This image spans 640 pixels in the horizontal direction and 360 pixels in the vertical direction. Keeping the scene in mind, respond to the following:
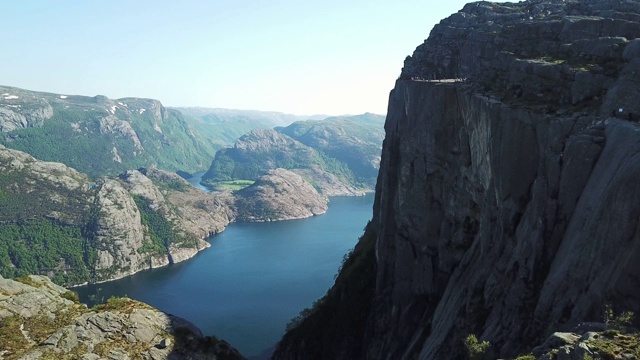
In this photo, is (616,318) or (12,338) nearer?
(616,318)

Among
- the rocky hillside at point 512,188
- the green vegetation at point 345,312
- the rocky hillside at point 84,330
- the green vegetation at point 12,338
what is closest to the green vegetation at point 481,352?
the rocky hillside at point 512,188

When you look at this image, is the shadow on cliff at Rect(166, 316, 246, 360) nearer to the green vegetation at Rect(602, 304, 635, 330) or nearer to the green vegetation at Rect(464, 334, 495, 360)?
the green vegetation at Rect(464, 334, 495, 360)

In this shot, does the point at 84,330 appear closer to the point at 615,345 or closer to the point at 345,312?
the point at 615,345

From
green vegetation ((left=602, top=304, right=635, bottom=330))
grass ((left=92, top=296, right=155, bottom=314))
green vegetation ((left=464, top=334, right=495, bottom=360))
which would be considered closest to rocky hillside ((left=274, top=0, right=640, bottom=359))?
green vegetation ((left=602, top=304, right=635, bottom=330))

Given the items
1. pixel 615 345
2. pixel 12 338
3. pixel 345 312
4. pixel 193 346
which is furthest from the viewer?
pixel 345 312

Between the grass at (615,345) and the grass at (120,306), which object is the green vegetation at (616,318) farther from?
the grass at (120,306)

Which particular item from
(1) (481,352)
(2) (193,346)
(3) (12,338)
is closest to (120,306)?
(2) (193,346)

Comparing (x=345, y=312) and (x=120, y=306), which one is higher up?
(x=120, y=306)

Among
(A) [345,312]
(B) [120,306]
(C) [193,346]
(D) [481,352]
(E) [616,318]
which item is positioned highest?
(E) [616,318]
